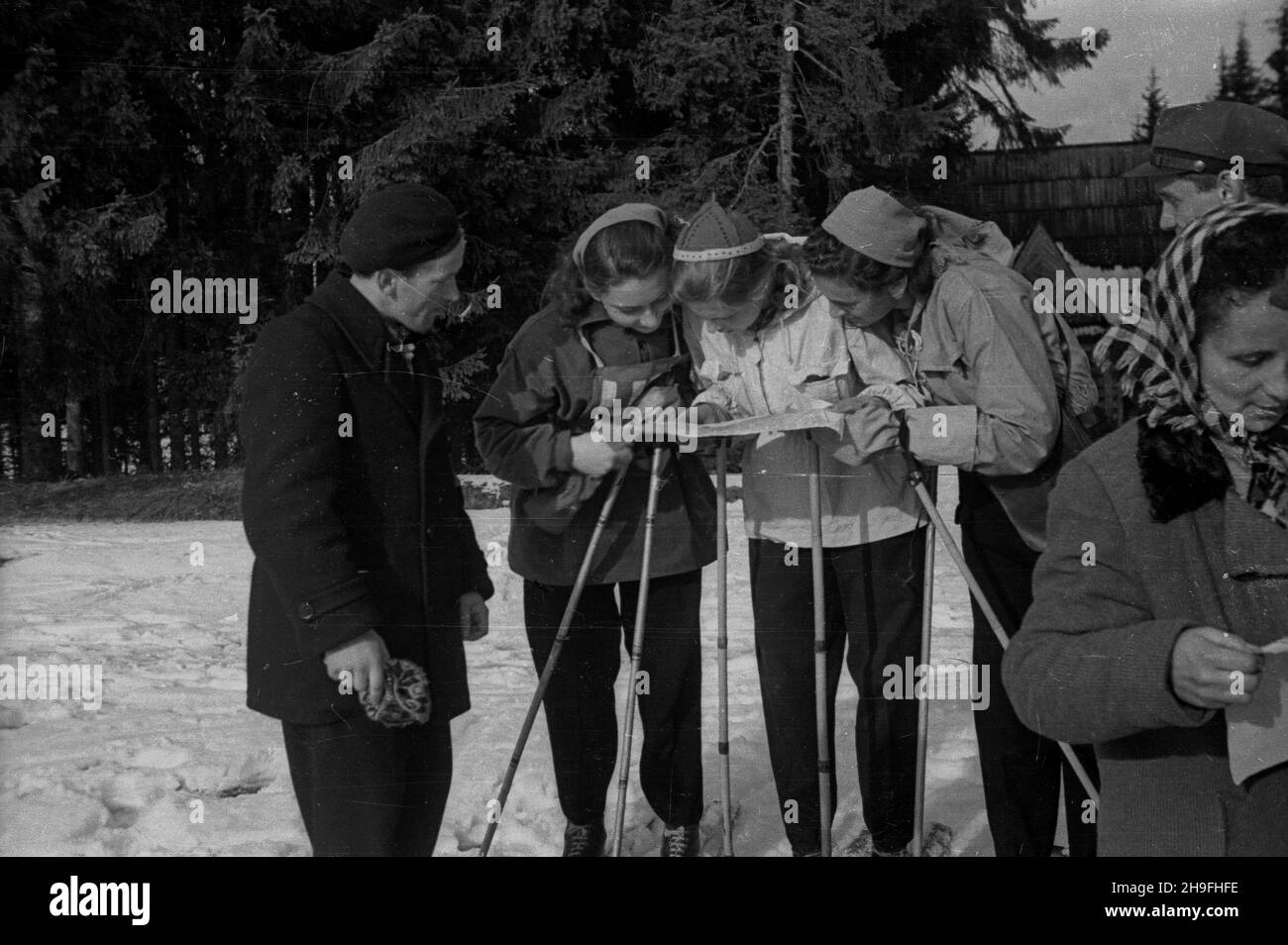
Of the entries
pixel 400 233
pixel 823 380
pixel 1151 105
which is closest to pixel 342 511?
pixel 400 233

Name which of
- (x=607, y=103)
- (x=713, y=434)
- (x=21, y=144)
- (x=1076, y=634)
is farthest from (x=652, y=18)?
(x=1076, y=634)

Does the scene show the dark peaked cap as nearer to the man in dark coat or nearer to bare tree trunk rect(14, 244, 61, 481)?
the man in dark coat

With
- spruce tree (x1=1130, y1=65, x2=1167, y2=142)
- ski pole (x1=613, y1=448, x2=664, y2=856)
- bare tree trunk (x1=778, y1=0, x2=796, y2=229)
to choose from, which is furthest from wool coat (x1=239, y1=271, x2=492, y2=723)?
spruce tree (x1=1130, y1=65, x2=1167, y2=142)

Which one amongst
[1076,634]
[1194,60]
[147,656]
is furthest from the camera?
[147,656]

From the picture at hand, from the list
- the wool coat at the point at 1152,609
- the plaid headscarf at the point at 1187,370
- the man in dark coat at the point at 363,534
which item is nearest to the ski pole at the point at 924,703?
the wool coat at the point at 1152,609

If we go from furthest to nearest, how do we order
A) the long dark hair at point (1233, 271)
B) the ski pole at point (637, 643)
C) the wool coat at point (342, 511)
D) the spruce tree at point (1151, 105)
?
1. the ski pole at point (637, 643)
2. the spruce tree at point (1151, 105)
3. the wool coat at point (342, 511)
4. the long dark hair at point (1233, 271)

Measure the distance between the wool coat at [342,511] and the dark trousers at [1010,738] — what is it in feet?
3.86

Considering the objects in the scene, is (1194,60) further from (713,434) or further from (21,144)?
(21,144)

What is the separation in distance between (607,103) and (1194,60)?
1339 mm

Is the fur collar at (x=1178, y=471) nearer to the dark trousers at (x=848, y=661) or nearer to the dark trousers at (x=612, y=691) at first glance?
the dark trousers at (x=848, y=661)

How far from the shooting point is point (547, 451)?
2.80 meters

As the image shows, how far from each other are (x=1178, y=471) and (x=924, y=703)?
1.13 metres

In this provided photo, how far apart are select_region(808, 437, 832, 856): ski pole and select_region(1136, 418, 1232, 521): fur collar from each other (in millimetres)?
981

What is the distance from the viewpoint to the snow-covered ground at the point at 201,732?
285 centimetres
